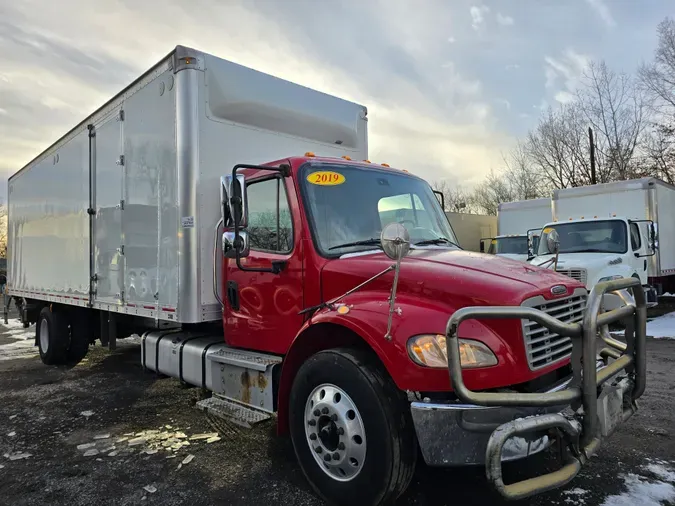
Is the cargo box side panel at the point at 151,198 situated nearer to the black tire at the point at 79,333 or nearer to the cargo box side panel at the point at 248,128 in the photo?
the cargo box side panel at the point at 248,128

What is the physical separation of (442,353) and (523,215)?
1436 centimetres

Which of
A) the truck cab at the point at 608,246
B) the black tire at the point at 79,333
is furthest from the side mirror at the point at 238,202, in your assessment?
the truck cab at the point at 608,246

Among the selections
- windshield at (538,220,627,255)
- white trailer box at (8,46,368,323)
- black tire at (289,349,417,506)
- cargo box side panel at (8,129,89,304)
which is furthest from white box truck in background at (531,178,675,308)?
cargo box side panel at (8,129,89,304)

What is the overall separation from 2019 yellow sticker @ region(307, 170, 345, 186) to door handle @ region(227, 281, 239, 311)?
4.01 ft

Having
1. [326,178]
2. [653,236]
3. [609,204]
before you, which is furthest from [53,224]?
[609,204]

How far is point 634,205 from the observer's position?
12484mm

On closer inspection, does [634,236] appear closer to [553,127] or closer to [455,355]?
[455,355]

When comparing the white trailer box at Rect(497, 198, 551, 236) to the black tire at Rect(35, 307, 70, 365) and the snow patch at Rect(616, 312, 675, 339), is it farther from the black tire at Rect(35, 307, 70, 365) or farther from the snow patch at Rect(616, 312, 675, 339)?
the black tire at Rect(35, 307, 70, 365)

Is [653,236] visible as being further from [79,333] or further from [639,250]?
[79,333]

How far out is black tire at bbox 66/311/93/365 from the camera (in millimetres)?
7664

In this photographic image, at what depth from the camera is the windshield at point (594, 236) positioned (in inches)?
412

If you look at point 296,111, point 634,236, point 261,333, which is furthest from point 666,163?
point 261,333

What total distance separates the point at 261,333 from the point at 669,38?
27.3m

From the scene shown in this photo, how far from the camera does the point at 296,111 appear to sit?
215 inches
